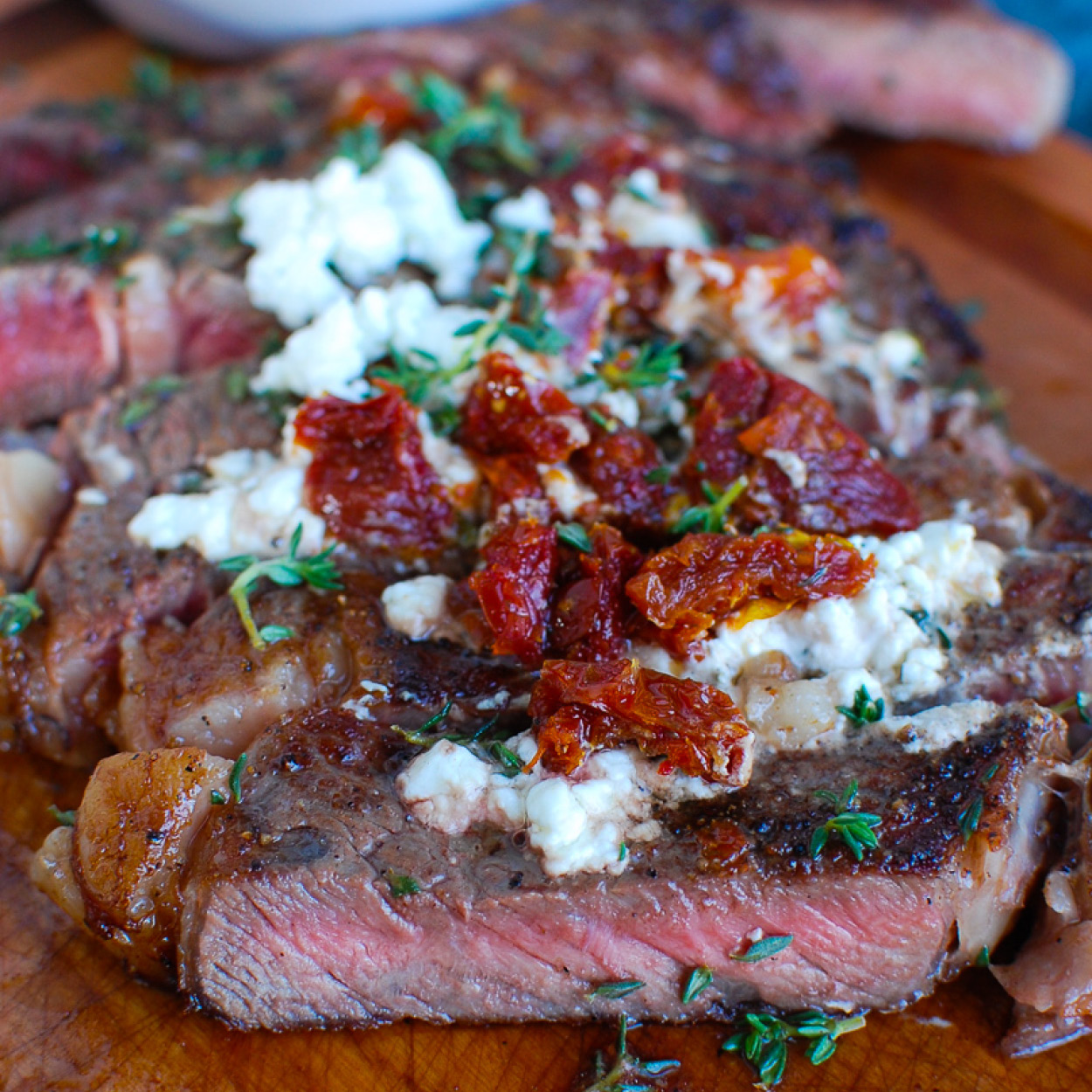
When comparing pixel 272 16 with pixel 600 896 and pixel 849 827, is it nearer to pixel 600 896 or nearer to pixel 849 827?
pixel 600 896

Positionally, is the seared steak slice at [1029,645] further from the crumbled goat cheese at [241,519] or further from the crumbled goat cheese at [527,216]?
the crumbled goat cheese at [527,216]

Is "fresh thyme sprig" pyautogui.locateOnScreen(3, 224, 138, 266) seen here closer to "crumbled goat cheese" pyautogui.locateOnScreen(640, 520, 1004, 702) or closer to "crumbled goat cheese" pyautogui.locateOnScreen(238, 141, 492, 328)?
"crumbled goat cheese" pyautogui.locateOnScreen(238, 141, 492, 328)

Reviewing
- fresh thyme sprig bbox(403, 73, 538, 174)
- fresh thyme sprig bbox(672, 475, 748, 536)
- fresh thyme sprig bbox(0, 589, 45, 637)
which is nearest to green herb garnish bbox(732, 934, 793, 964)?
fresh thyme sprig bbox(672, 475, 748, 536)

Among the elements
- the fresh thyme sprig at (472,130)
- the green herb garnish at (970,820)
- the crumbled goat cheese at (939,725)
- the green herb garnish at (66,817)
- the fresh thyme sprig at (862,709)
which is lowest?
the green herb garnish at (66,817)

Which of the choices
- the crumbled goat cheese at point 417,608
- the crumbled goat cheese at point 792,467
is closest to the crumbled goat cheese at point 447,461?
the crumbled goat cheese at point 417,608

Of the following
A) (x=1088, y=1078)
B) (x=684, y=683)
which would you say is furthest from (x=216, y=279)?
(x=1088, y=1078)
